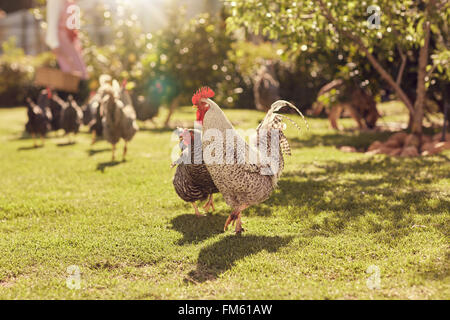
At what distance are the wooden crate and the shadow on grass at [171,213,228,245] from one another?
452 inches

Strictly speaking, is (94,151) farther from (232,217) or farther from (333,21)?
(232,217)

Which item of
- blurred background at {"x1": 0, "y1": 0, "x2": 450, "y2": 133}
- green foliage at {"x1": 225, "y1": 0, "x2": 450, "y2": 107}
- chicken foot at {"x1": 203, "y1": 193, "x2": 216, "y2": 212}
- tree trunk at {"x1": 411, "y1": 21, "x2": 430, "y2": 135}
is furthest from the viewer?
tree trunk at {"x1": 411, "y1": 21, "x2": 430, "y2": 135}

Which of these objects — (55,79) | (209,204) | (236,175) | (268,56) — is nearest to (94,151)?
(55,79)

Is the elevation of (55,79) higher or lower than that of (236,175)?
higher

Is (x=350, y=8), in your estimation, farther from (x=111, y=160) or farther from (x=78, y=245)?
(x=78, y=245)

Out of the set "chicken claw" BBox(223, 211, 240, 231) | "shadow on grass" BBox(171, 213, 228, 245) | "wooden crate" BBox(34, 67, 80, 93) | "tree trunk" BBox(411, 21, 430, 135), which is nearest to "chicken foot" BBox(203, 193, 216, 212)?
"shadow on grass" BBox(171, 213, 228, 245)

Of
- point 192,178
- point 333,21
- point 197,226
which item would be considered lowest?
point 197,226

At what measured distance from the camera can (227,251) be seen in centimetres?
466

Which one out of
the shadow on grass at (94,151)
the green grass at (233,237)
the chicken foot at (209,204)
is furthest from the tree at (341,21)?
the shadow on grass at (94,151)

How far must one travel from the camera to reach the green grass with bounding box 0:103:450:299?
3848mm

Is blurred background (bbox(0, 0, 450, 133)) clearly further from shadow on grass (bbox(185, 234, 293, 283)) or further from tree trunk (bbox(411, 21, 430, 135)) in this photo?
shadow on grass (bbox(185, 234, 293, 283))

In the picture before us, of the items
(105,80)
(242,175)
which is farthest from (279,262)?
(105,80)

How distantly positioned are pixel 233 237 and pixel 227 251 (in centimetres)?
44
